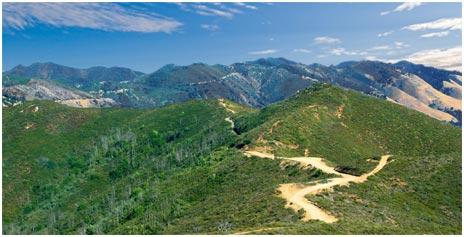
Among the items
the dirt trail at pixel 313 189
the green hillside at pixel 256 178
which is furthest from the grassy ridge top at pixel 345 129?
the dirt trail at pixel 313 189

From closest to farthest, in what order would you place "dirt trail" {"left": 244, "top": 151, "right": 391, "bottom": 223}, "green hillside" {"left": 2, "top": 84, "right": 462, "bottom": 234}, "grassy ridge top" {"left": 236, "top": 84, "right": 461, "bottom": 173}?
1. "dirt trail" {"left": 244, "top": 151, "right": 391, "bottom": 223}
2. "green hillside" {"left": 2, "top": 84, "right": 462, "bottom": 234}
3. "grassy ridge top" {"left": 236, "top": 84, "right": 461, "bottom": 173}

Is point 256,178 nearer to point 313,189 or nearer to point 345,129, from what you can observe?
point 313,189

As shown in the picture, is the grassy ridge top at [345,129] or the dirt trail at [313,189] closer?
the dirt trail at [313,189]

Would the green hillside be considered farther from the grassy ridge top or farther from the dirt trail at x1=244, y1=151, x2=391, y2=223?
the dirt trail at x1=244, y1=151, x2=391, y2=223

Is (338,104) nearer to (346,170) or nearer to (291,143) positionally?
(291,143)

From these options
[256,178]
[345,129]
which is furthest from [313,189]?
[345,129]

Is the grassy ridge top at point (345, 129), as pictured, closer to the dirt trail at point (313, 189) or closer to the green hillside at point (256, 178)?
the green hillside at point (256, 178)

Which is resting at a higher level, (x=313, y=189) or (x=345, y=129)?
(x=345, y=129)

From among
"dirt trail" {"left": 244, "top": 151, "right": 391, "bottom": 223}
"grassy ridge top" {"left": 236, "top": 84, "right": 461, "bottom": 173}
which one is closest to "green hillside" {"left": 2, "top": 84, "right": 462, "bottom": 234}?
"grassy ridge top" {"left": 236, "top": 84, "right": 461, "bottom": 173}
